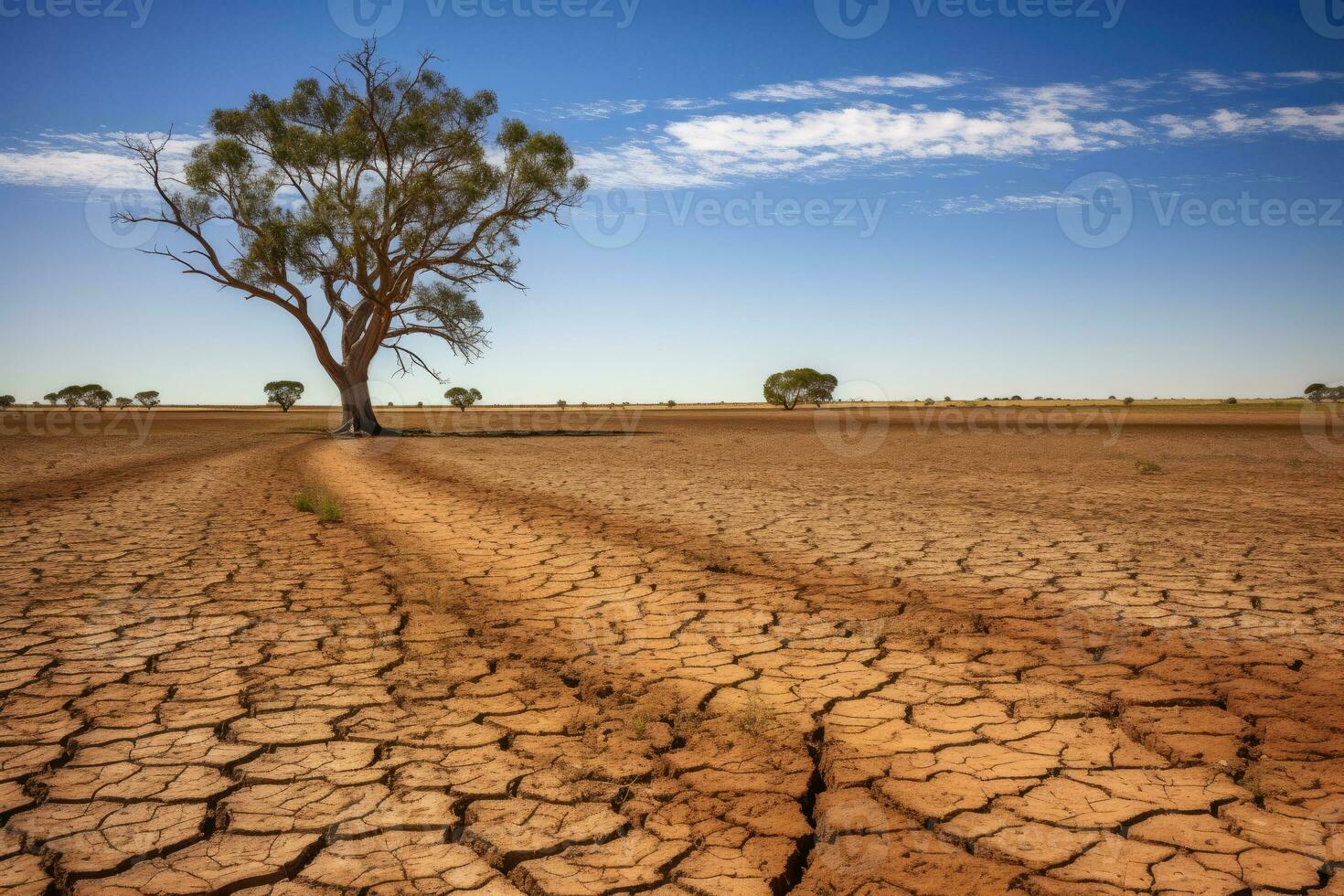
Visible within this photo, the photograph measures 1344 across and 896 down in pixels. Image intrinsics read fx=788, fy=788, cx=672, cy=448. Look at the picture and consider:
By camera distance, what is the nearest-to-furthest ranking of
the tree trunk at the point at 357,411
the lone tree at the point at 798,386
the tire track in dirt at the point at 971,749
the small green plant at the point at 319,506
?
the tire track in dirt at the point at 971,749
the small green plant at the point at 319,506
the tree trunk at the point at 357,411
the lone tree at the point at 798,386

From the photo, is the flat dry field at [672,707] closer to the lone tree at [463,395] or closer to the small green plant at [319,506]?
the small green plant at [319,506]

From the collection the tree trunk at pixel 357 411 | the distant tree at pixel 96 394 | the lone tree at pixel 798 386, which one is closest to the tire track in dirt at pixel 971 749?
the tree trunk at pixel 357 411

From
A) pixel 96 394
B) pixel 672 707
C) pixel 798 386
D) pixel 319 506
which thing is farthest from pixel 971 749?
pixel 96 394

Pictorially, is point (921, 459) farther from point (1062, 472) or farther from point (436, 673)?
point (436, 673)

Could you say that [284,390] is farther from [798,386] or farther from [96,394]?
[798,386]

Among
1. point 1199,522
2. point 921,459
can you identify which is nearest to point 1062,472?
point 921,459

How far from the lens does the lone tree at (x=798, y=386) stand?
2653 inches

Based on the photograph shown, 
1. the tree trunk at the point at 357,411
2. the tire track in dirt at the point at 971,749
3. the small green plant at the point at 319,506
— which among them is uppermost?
the tree trunk at the point at 357,411

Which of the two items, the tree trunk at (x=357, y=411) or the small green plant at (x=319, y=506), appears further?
the tree trunk at (x=357, y=411)

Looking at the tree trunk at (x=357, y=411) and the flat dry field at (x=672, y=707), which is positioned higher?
the tree trunk at (x=357, y=411)

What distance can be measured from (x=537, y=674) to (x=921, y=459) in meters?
13.7

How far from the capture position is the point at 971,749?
9.50ft

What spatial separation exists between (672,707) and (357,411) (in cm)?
2512

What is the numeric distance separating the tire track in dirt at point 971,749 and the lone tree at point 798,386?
62759 millimetres
